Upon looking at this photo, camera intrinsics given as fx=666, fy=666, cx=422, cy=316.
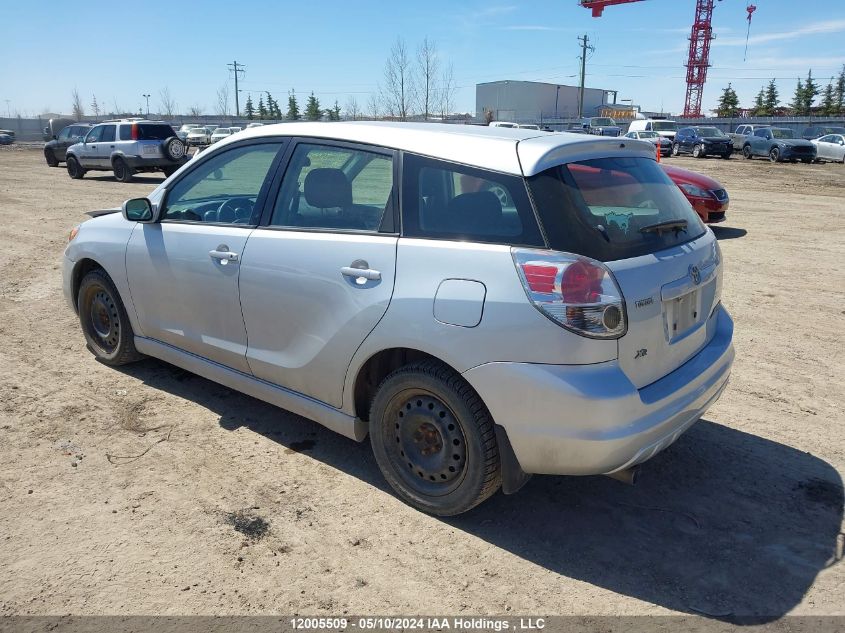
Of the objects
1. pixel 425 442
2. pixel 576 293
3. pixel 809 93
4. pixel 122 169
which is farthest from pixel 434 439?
pixel 809 93

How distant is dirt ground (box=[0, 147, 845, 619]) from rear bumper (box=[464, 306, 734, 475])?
1.65ft

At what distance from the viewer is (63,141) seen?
87.2 ft

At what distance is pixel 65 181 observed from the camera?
70.2 ft


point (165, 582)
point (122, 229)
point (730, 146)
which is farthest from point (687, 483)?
point (730, 146)

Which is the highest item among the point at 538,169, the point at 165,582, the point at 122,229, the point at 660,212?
the point at 538,169

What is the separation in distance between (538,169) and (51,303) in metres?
5.95

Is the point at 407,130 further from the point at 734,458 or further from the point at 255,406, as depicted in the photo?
the point at 734,458

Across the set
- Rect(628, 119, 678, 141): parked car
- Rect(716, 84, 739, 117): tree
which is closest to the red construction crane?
Rect(716, 84, 739, 117): tree

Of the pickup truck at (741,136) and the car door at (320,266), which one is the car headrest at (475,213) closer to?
the car door at (320,266)

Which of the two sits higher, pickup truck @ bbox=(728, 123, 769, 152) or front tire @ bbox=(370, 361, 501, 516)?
pickup truck @ bbox=(728, 123, 769, 152)

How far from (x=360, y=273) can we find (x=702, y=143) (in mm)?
34817

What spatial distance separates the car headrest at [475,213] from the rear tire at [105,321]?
112 inches

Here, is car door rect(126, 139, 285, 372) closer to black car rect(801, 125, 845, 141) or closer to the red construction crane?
black car rect(801, 125, 845, 141)

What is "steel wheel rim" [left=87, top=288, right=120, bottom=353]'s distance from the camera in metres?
4.85
